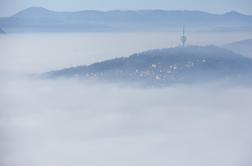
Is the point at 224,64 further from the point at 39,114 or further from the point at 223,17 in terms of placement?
the point at 39,114

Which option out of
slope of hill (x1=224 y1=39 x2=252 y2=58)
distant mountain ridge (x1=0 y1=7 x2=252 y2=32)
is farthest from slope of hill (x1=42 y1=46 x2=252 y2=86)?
distant mountain ridge (x1=0 y1=7 x2=252 y2=32)

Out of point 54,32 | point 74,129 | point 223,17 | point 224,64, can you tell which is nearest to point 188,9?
point 223,17

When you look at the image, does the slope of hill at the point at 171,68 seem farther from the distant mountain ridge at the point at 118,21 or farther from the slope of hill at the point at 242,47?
the distant mountain ridge at the point at 118,21

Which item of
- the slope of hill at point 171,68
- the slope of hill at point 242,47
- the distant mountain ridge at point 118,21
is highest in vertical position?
the distant mountain ridge at point 118,21

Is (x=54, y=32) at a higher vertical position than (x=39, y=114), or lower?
higher

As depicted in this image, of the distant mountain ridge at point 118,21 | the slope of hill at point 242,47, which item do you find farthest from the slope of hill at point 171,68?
the distant mountain ridge at point 118,21

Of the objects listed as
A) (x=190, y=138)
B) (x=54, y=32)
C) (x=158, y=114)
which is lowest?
(x=190, y=138)
